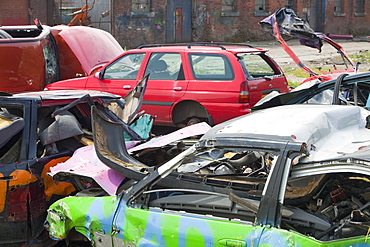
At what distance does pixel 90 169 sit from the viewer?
449 centimetres

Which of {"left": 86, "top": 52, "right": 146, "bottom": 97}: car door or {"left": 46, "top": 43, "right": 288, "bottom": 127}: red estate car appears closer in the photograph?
{"left": 46, "top": 43, "right": 288, "bottom": 127}: red estate car

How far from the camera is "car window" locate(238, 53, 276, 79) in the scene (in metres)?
8.60

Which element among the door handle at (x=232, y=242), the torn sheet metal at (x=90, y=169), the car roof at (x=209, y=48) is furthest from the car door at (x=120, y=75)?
the door handle at (x=232, y=242)

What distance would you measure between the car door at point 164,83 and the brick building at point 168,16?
13483 millimetres

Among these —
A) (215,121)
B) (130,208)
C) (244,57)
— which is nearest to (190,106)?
(215,121)

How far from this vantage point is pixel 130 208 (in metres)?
3.78

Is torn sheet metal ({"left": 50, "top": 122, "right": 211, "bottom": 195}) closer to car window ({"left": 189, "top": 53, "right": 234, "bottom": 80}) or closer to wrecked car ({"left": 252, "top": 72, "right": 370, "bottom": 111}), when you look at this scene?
wrecked car ({"left": 252, "top": 72, "right": 370, "bottom": 111})

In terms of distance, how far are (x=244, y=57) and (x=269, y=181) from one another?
5614mm

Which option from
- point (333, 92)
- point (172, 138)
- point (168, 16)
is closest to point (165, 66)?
point (333, 92)

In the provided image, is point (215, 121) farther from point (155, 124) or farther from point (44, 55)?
point (44, 55)

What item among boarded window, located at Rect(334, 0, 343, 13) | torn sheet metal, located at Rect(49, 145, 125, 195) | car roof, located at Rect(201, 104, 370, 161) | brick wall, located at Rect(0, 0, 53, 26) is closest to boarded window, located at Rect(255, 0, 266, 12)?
boarded window, located at Rect(334, 0, 343, 13)

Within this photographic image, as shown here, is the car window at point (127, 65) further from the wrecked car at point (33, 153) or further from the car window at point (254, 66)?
the wrecked car at point (33, 153)

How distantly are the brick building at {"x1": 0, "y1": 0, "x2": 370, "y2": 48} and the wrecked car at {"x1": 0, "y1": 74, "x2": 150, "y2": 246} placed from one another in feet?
54.5

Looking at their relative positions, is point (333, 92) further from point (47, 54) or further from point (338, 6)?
point (338, 6)
